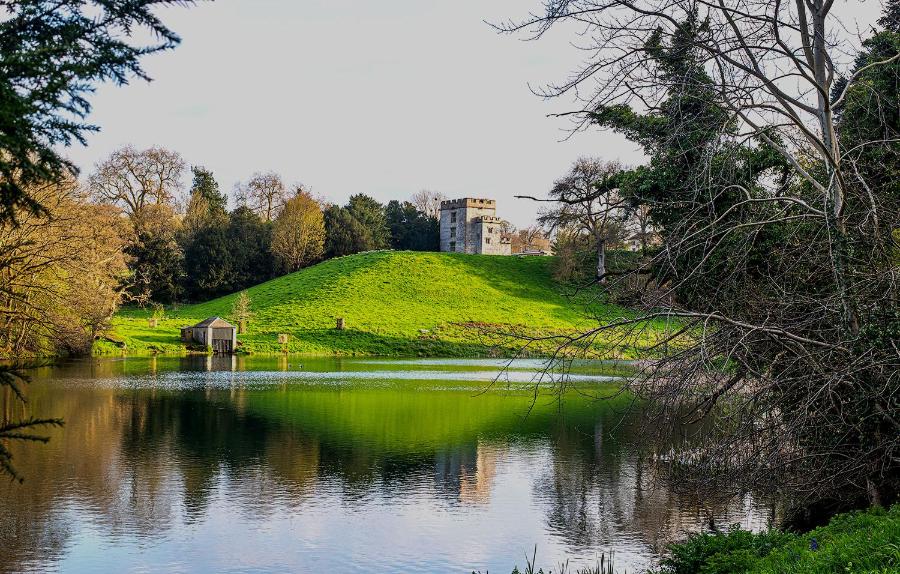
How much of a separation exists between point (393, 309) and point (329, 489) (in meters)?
48.5

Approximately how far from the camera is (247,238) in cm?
7912

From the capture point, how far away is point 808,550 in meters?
7.83

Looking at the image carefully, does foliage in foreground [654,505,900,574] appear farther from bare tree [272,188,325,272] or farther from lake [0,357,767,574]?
bare tree [272,188,325,272]

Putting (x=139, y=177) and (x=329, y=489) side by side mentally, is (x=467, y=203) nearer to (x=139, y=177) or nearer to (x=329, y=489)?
(x=139, y=177)

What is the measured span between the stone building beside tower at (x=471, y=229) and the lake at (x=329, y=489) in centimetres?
6875

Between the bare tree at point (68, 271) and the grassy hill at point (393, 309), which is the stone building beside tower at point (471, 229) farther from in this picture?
the bare tree at point (68, 271)

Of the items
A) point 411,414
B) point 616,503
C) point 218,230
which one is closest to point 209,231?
point 218,230

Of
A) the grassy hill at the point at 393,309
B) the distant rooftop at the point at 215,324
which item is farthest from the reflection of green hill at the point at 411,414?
the distant rooftop at the point at 215,324

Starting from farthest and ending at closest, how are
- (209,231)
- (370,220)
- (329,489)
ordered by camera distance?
1. (370,220)
2. (209,231)
3. (329,489)

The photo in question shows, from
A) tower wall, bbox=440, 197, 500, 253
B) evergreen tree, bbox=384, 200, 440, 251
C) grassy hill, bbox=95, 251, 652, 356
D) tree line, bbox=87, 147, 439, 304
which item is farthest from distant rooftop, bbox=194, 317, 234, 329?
evergreen tree, bbox=384, 200, 440, 251

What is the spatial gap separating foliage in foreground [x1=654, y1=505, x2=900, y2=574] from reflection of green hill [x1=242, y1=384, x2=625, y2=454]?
10920 mm

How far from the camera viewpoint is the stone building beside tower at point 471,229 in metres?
96.8

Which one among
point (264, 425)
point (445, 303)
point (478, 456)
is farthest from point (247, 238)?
point (478, 456)

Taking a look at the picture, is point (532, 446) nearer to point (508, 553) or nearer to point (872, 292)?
point (508, 553)
